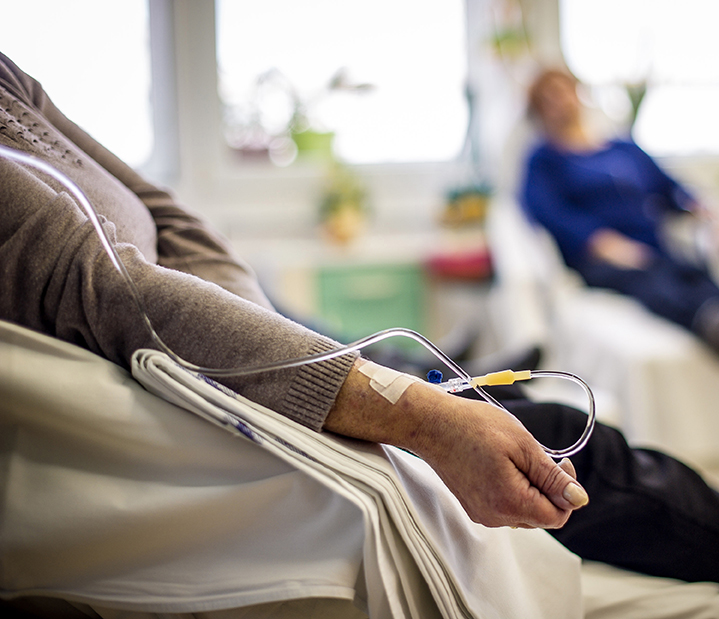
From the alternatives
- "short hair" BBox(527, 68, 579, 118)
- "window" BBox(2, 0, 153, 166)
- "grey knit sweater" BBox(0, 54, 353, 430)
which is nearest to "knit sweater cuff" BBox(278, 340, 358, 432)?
"grey knit sweater" BBox(0, 54, 353, 430)

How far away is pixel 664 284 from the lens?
1.84m

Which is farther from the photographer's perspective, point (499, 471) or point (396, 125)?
point (396, 125)

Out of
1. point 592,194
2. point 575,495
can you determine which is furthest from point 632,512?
point 592,194

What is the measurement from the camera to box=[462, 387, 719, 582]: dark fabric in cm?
71

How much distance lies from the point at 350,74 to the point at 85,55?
7.29 ft

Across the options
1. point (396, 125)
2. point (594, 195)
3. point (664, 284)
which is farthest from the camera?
point (396, 125)

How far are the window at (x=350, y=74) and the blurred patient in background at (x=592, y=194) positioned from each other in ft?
2.34

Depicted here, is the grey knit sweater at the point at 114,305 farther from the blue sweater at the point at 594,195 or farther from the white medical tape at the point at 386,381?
the blue sweater at the point at 594,195

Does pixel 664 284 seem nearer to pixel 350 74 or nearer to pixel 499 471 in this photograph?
pixel 499 471

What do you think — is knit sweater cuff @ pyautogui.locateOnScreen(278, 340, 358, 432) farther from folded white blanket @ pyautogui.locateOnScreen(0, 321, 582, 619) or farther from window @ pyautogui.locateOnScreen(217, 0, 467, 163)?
window @ pyautogui.locateOnScreen(217, 0, 467, 163)

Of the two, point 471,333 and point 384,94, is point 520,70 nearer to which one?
point 384,94

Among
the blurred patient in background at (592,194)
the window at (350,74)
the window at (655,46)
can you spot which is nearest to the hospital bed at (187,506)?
the blurred patient in background at (592,194)

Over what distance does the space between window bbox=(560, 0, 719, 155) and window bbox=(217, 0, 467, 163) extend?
56 centimetres

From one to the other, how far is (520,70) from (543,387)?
5.68 ft
